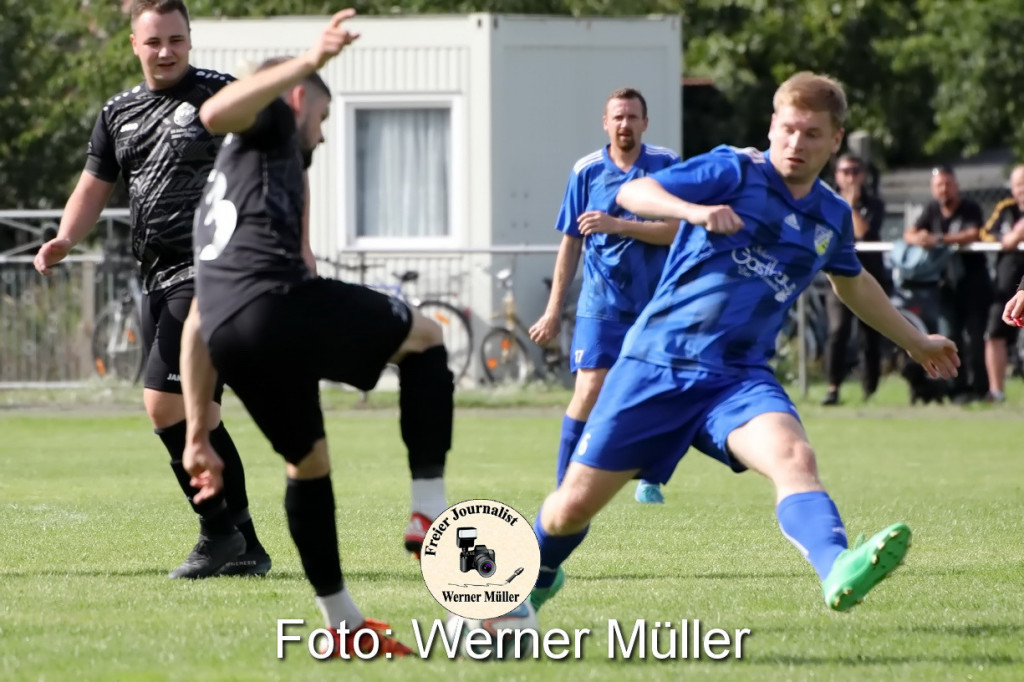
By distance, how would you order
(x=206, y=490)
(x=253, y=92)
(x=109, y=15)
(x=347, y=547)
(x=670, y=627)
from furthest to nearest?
(x=109, y=15), (x=347, y=547), (x=670, y=627), (x=206, y=490), (x=253, y=92)

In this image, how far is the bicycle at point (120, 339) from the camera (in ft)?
62.8

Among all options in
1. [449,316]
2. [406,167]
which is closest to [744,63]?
[406,167]

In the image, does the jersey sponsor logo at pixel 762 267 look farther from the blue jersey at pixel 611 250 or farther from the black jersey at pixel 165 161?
the blue jersey at pixel 611 250

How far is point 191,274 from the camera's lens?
7.22 metres

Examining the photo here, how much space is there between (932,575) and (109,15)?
22.5 meters

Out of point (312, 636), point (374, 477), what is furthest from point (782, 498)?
point (374, 477)

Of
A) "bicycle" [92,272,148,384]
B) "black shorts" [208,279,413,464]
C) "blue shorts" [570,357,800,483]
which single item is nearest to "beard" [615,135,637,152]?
"blue shorts" [570,357,800,483]

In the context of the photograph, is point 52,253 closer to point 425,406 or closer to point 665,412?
point 425,406

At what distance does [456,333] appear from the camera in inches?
766

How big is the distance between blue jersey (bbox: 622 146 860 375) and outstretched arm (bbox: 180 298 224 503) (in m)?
1.38

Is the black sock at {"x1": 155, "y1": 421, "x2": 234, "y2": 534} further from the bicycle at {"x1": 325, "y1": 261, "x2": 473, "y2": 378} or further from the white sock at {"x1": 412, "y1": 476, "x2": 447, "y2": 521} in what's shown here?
the bicycle at {"x1": 325, "y1": 261, "x2": 473, "y2": 378}

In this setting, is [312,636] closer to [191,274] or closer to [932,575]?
[191,274]

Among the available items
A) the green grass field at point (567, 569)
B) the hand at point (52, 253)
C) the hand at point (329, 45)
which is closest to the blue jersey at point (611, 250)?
the green grass field at point (567, 569)

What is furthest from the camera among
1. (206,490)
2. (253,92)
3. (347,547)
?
(347,547)
